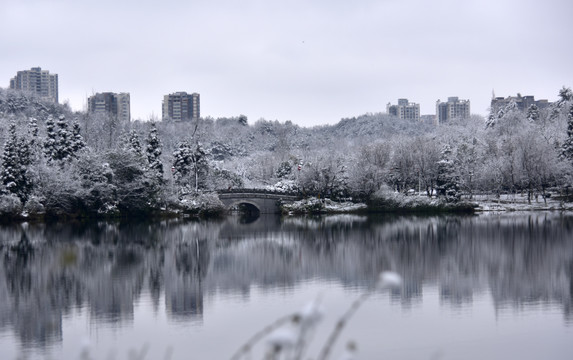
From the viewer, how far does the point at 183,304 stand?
1798cm

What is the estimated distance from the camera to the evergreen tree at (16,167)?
158ft

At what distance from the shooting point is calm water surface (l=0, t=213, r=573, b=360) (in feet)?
44.3

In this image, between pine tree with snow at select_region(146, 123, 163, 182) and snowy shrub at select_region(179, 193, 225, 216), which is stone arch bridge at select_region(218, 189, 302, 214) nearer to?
snowy shrub at select_region(179, 193, 225, 216)

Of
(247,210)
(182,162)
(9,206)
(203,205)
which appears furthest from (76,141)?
(247,210)

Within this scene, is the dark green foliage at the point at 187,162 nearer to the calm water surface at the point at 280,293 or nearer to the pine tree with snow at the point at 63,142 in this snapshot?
the pine tree with snow at the point at 63,142

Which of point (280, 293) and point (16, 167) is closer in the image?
point (280, 293)

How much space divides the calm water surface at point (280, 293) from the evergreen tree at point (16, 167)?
47.3 ft

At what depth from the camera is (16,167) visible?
4875cm

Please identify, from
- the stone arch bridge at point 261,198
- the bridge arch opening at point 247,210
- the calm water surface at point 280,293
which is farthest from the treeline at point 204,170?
the calm water surface at point 280,293

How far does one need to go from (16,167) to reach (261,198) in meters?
22.5

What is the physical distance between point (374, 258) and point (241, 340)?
13160mm

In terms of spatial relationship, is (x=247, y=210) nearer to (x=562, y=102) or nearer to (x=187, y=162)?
(x=187, y=162)

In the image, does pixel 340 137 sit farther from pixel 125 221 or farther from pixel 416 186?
pixel 125 221

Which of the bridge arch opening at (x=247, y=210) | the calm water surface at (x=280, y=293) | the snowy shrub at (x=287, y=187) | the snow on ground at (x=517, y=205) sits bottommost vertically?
the calm water surface at (x=280, y=293)
